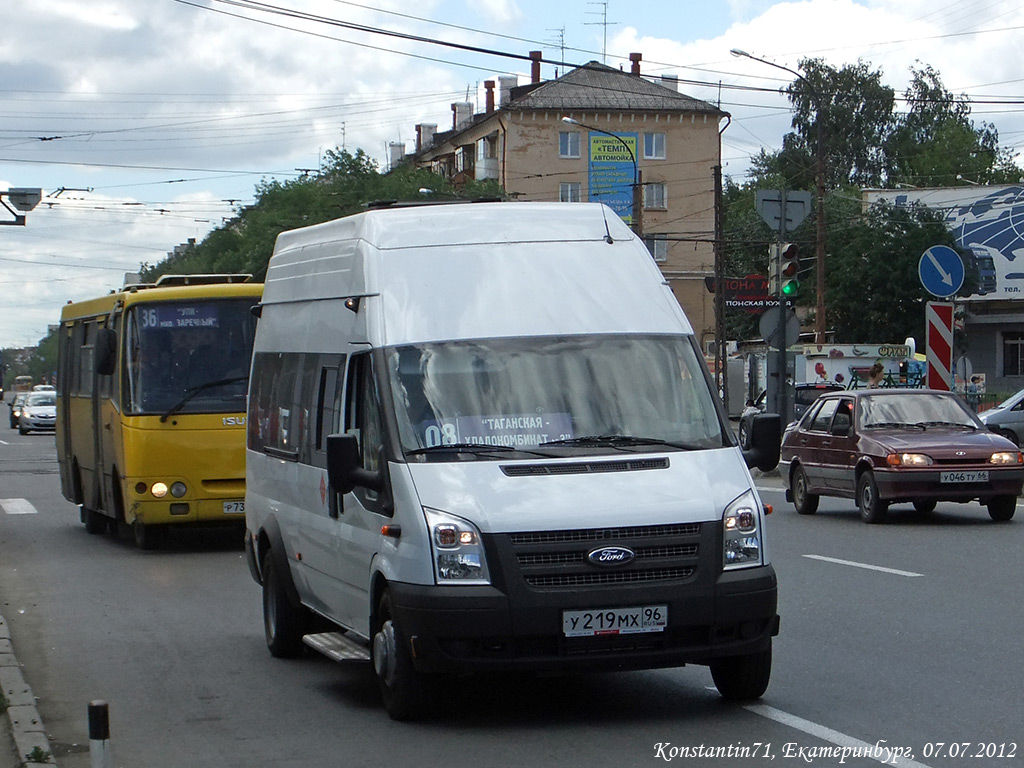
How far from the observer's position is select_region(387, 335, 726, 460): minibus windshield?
7.80 meters

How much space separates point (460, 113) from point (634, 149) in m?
22.8

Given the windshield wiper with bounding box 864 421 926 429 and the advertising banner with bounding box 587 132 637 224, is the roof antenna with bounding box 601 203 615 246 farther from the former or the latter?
the advertising banner with bounding box 587 132 637 224

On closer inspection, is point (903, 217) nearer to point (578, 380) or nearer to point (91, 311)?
point (91, 311)

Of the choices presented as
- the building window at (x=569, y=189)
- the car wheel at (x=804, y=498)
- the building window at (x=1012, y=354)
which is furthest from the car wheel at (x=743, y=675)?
the building window at (x=569, y=189)

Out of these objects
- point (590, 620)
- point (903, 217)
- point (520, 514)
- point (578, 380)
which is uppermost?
point (903, 217)

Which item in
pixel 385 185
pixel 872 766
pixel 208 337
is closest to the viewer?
pixel 872 766

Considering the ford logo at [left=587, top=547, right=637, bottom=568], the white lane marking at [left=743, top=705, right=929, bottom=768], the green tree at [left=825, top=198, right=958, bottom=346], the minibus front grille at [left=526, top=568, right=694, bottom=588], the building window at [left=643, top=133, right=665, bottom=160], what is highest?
the building window at [left=643, top=133, right=665, bottom=160]

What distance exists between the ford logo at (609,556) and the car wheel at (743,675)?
93 centimetres

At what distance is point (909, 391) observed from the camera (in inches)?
777

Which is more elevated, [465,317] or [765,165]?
[765,165]

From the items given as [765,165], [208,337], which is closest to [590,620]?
[208,337]

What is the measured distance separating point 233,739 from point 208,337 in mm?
10210

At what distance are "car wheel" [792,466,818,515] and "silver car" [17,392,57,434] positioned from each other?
49.8 m

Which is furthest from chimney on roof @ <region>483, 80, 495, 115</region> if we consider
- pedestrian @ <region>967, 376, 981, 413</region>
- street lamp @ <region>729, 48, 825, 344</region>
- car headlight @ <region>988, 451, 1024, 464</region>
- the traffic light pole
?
car headlight @ <region>988, 451, 1024, 464</region>
